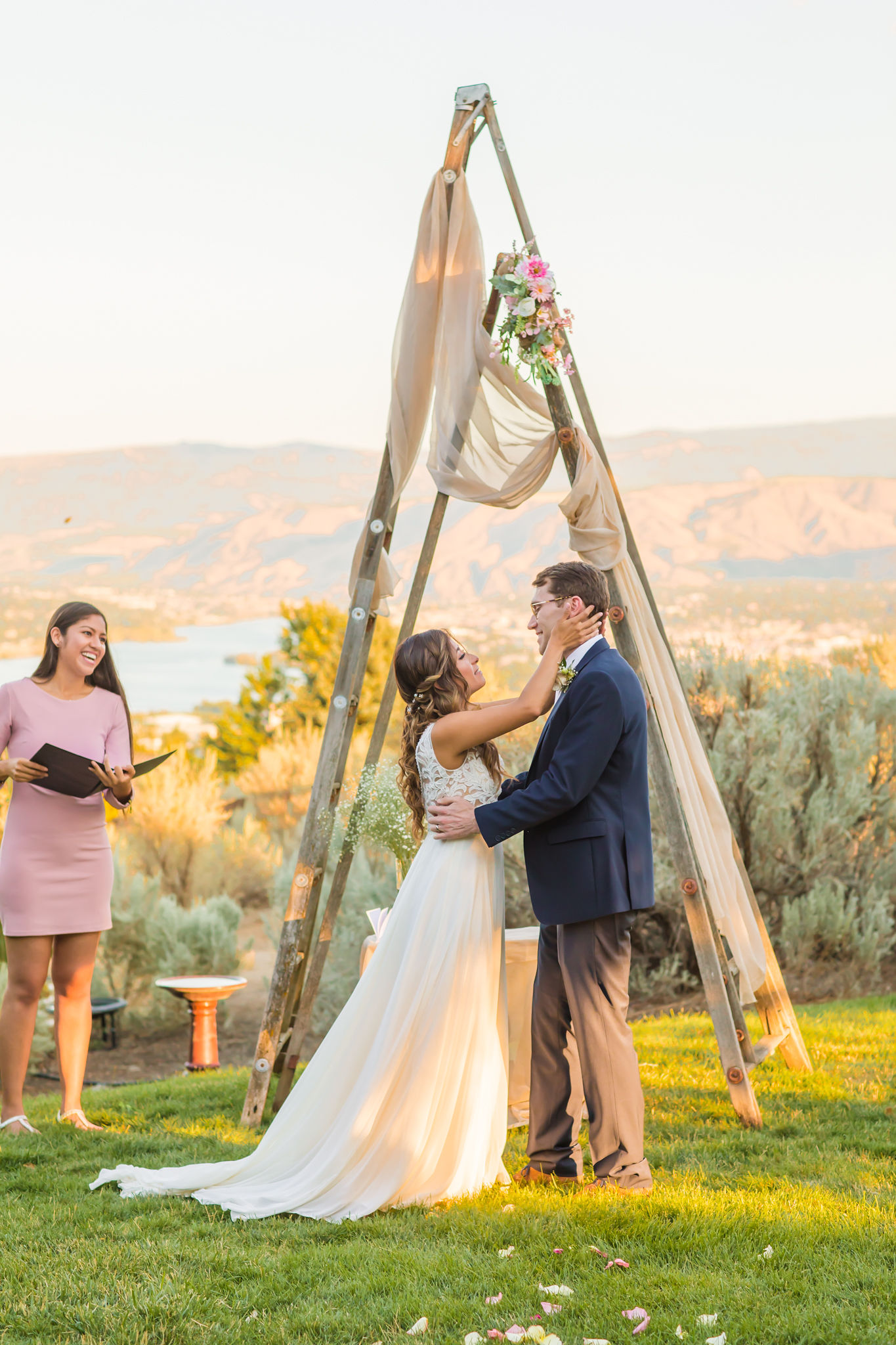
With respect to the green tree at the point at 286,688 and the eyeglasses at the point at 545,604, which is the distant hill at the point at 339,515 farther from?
the eyeglasses at the point at 545,604

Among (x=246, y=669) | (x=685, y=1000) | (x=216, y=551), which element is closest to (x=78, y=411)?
(x=216, y=551)

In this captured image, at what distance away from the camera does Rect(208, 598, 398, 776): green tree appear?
20797mm

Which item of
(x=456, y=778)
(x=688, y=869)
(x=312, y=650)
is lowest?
(x=688, y=869)

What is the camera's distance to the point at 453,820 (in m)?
3.41

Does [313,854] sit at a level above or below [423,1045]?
above

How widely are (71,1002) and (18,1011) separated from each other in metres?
0.21

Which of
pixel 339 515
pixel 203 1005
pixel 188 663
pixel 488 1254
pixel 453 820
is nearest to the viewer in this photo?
pixel 488 1254

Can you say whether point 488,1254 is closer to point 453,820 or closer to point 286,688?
point 453,820

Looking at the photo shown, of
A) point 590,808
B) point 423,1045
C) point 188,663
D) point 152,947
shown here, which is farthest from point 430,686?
point 188,663

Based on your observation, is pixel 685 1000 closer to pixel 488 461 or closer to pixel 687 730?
pixel 687 730

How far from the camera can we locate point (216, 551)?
55.9 m

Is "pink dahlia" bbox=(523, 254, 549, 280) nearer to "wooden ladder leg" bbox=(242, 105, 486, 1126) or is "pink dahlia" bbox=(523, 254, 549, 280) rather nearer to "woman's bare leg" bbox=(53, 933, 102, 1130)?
"wooden ladder leg" bbox=(242, 105, 486, 1126)

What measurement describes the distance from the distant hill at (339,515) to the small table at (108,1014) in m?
14.9

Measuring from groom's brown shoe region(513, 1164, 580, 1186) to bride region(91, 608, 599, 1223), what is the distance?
10cm
